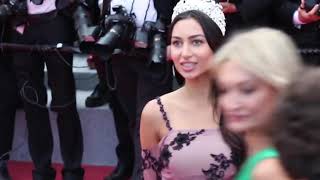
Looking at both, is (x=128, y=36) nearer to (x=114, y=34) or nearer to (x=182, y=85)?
(x=114, y=34)

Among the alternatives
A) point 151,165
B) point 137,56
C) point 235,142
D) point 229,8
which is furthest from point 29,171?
point 235,142

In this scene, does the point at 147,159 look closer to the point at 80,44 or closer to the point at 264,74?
the point at 264,74

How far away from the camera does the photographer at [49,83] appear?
15.8 feet

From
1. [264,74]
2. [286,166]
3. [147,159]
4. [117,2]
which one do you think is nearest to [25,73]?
[117,2]

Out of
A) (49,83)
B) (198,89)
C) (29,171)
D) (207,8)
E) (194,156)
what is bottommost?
(29,171)

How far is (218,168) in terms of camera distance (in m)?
2.84

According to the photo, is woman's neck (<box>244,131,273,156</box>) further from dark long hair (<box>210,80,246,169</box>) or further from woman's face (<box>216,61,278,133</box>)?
dark long hair (<box>210,80,246,169</box>)

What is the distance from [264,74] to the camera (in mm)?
1864

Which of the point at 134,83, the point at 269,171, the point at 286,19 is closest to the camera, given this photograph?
the point at 269,171

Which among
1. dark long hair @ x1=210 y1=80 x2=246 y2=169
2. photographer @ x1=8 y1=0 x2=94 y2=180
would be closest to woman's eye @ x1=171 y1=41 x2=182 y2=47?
dark long hair @ x1=210 y1=80 x2=246 y2=169

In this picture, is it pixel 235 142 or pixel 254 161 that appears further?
pixel 235 142

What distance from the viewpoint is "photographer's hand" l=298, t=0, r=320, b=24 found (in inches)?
158

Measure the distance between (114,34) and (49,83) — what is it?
0.82 m

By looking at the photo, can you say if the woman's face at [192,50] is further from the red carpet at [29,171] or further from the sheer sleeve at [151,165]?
the red carpet at [29,171]
